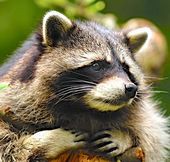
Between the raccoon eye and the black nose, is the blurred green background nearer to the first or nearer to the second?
the raccoon eye

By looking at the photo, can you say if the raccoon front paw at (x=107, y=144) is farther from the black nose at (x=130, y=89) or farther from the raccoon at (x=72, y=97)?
the black nose at (x=130, y=89)

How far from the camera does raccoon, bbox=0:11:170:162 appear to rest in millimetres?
7148

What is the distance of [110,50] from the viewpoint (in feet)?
24.1

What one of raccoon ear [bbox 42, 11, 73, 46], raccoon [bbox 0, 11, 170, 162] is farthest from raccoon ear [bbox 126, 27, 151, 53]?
raccoon ear [bbox 42, 11, 73, 46]

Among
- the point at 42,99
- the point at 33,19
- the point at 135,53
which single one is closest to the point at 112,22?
the point at 135,53

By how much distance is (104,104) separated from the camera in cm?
716

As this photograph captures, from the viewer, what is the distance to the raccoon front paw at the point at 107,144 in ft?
23.7

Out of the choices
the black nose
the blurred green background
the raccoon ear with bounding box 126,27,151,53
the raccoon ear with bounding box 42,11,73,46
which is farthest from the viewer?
the blurred green background

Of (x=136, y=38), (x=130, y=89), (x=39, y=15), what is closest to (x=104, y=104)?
(x=130, y=89)

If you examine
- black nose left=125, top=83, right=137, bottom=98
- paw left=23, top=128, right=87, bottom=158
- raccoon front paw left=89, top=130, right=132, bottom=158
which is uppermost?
black nose left=125, top=83, right=137, bottom=98

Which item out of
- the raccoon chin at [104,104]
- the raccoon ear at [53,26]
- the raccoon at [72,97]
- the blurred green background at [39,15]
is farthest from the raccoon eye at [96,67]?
the blurred green background at [39,15]

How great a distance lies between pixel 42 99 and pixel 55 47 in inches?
16.0

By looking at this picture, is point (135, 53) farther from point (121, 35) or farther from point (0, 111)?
point (0, 111)

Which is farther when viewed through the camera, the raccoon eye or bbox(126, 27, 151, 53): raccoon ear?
bbox(126, 27, 151, 53): raccoon ear
